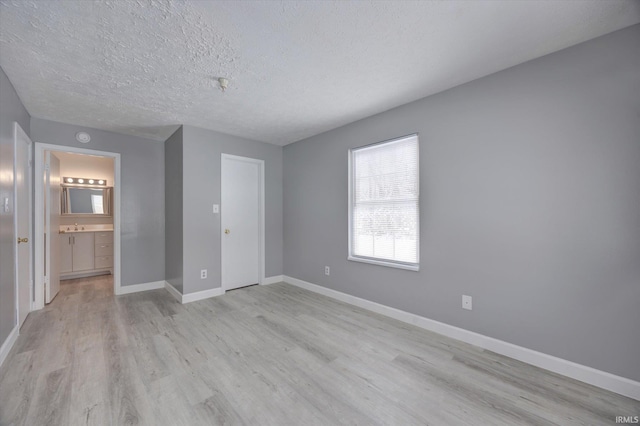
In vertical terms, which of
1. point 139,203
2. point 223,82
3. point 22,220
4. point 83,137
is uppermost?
point 223,82

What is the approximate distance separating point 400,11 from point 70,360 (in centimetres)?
361

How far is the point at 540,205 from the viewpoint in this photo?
80.1 inches

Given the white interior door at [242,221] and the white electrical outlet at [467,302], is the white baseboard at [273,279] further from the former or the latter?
the white electrical outlet at [467,302]

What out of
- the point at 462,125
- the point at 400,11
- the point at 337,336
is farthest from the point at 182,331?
the point at 462,125

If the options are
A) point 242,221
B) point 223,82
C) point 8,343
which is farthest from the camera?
point 242,221

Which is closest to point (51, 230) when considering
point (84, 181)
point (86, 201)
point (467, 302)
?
point (86, 201)

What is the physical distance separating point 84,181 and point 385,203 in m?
6.01

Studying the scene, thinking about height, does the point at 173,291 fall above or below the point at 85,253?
below

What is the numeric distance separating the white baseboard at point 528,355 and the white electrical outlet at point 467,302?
0.73 feet

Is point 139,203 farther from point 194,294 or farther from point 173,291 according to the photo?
point 194,294

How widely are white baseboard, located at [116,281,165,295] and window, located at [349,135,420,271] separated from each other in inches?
127

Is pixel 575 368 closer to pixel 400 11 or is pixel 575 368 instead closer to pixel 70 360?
pixel 400 11

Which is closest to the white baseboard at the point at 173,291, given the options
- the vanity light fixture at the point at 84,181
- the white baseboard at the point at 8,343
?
the white baseboard at the point at 8,343

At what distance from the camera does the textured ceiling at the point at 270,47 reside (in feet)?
5.17
